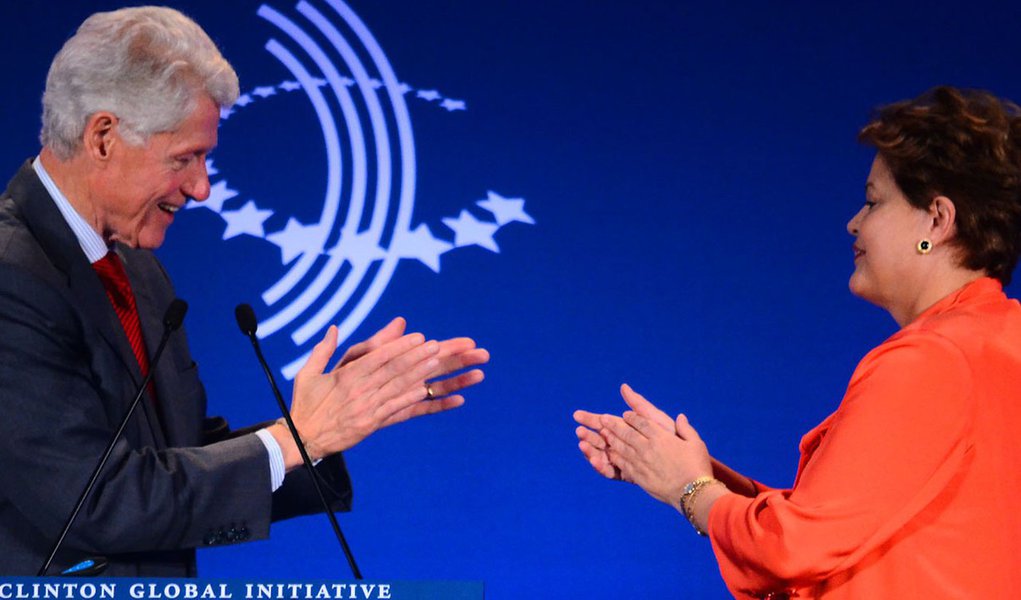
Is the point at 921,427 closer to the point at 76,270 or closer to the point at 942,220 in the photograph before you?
the point at 942,220

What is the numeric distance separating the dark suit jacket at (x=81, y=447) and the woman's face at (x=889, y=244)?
2.98 ft

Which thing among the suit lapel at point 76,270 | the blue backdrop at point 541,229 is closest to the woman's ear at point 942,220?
the suit lapel at point 76,270

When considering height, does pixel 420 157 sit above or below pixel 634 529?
above

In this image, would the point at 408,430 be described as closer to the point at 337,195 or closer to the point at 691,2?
the point at 337,195

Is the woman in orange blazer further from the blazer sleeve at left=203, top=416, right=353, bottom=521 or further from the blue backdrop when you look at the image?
the blue backdrop

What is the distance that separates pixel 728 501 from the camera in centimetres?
155

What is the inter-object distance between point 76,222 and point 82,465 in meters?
0.42

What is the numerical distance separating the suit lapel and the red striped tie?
0.24ft

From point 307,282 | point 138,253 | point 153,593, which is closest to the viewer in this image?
point 153,593

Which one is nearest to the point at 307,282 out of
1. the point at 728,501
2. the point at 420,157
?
the point at 420,157

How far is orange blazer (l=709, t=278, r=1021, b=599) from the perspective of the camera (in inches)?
55.9

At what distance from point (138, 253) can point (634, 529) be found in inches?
71.3

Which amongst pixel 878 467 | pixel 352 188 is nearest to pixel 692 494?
pixel 878 467

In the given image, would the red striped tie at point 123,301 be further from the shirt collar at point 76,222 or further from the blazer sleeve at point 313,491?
the blazer sleeve at point 313,491
